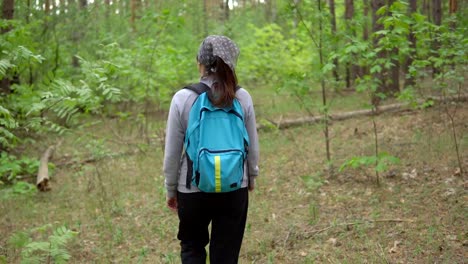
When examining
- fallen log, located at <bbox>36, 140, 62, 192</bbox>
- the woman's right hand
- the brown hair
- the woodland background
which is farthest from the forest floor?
the brown hair

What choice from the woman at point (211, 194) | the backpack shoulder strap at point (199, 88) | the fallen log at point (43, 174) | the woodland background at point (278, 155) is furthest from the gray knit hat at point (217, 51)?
the fallen log at point (43, 174)

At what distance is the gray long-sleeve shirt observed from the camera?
2.84 metres

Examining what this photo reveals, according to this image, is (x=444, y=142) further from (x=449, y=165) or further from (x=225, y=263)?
(x=225, y=263)

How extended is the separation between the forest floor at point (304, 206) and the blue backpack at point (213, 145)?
6.34ft

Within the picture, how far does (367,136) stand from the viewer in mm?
9242

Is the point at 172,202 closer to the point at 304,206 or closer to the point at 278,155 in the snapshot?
the point at 304,206

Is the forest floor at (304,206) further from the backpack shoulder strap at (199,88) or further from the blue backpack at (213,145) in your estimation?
the backpack shoulder strap at (199,88)

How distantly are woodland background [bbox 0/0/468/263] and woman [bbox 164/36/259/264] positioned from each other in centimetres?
134

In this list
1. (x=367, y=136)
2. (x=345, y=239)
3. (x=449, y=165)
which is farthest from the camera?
(x=367, y=136)

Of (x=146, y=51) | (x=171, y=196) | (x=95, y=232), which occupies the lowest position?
(x=95, y=232)

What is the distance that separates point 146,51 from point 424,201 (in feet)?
21.5

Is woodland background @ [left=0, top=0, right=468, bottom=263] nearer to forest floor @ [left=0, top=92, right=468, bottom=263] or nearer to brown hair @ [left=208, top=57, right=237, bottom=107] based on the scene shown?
forest floor @ [left=0, top=92, right=468, bottom=263]

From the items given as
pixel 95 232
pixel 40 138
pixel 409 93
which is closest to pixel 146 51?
pixel 40 138

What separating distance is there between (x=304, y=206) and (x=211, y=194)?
3444 mm
